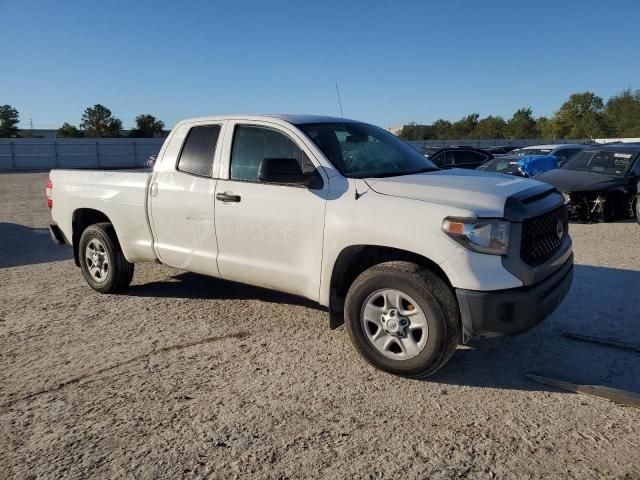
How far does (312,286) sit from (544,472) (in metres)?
2.09

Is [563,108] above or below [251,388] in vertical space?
above

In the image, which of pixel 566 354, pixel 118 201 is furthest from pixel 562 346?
pixel 118 201

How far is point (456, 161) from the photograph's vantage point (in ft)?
60.5

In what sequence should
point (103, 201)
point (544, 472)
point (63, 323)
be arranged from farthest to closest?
point (103, 201)
point (63, 323)
point (544, 472)

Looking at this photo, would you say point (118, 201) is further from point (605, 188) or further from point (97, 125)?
point (97, 125)

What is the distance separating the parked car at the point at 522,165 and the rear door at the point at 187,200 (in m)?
10.6

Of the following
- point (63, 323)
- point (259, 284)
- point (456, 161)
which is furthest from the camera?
point (456, 161)

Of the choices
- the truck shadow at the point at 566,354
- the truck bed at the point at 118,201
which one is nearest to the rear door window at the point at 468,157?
the truck shadow at the point at 566,354

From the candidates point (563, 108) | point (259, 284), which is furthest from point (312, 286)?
point (563, 108)

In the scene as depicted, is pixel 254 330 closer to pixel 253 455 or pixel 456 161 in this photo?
pixel 253 455

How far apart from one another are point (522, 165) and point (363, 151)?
1078 cm

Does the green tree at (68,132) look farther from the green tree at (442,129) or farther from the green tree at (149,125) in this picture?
the green tree at (442,129)

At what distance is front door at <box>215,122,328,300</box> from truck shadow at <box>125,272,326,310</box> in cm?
103

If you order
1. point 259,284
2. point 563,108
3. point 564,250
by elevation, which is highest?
point 563,108
